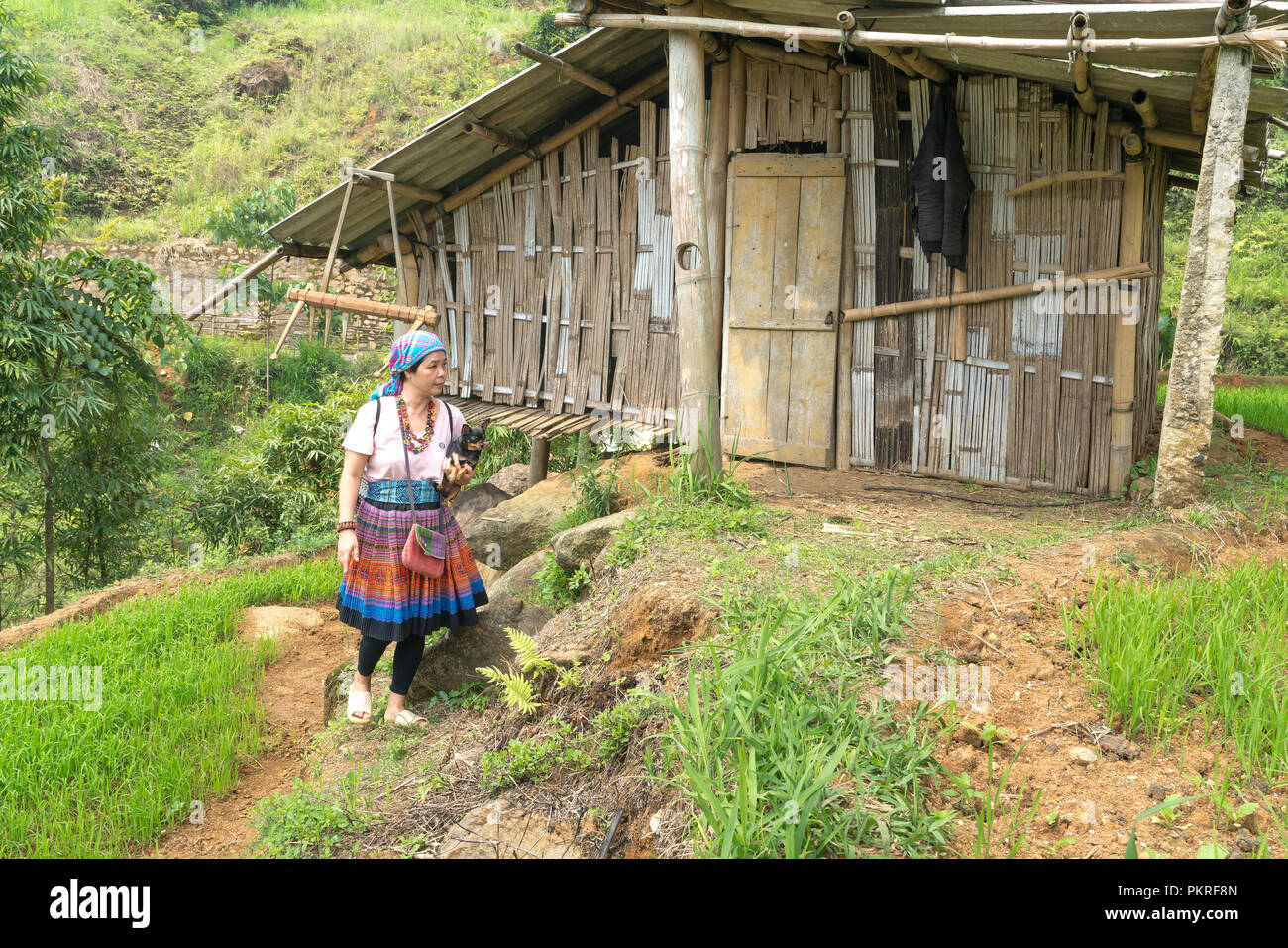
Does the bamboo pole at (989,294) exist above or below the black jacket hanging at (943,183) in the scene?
below

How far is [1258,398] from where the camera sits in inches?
389

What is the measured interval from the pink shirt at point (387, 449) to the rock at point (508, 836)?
1.72 metres

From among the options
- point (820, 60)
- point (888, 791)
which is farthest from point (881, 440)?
point (888, 791)

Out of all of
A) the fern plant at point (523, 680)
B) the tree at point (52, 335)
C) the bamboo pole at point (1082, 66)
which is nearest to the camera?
the fern plant at point (523, 680)

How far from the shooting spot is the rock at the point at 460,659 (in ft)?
17.0

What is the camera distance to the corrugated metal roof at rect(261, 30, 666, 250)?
7.46m

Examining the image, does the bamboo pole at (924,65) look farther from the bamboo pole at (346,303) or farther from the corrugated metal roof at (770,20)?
the bamboo pole at (346,303)

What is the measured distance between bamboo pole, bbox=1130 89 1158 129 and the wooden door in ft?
6.72

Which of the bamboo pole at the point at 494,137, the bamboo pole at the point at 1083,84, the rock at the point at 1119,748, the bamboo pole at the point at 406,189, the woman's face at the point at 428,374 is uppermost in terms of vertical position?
the bamboo pole at the point at 494,137

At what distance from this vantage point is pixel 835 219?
287 inches

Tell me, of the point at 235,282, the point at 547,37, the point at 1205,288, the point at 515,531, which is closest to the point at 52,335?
the point at 235,282

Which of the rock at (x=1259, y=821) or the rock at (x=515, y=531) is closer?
the rock at (x=1259, y=821)

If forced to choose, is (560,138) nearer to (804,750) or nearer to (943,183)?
(943,183)

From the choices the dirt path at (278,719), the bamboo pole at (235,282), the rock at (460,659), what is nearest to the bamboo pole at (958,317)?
the rock at (460,659)
